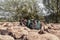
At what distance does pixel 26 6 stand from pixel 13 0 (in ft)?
Result: 3.30

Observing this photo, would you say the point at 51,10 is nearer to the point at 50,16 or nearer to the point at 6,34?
the point at 50,16

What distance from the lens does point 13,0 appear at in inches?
571

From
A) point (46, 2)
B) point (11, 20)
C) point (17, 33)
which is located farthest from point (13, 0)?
point (17, 33)

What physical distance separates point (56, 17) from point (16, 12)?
102 inches

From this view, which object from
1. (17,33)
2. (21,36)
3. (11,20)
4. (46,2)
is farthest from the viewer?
(46,2)

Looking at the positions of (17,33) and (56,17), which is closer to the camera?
(17,33)

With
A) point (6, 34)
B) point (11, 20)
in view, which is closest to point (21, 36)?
point (6, 34)

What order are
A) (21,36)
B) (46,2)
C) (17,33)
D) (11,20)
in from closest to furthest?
(21,36)
(17,33)
(11,20)
(46,2)

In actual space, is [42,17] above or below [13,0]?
below

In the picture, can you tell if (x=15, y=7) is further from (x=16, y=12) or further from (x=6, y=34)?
(x=6, y=34)

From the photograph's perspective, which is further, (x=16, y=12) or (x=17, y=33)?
(x=16, y=12)

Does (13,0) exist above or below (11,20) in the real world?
above

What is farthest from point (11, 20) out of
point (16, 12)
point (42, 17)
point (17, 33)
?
point (17, 33)

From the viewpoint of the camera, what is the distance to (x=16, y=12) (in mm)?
14297
